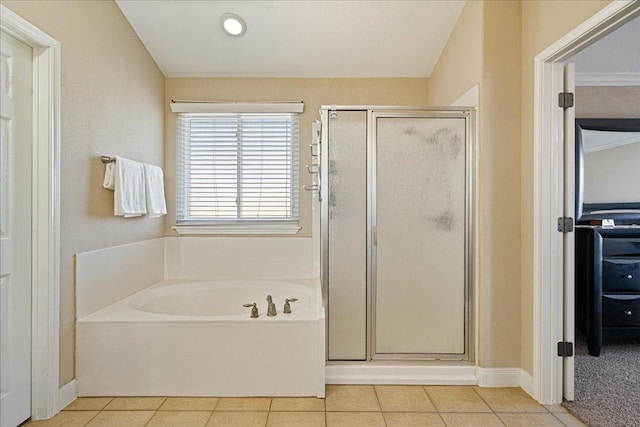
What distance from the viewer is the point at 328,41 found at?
2834 mm

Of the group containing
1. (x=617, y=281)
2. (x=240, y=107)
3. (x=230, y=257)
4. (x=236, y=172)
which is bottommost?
(x=617, y=281)

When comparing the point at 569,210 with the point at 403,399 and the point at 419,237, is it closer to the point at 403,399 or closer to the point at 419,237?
the point at 419,237

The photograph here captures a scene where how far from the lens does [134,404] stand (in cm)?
202

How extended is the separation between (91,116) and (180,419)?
5.71 feet

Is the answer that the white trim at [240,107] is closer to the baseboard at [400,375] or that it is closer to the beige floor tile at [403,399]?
the baseboard at [400,375]

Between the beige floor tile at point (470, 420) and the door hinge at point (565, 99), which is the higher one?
the door hinge at point (565, 99)

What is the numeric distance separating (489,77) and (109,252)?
2533 millimetres

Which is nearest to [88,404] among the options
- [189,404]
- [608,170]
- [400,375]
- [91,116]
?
[189,404]

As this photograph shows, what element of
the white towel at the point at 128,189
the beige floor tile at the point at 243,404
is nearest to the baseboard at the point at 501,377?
the beige floor tile at the point at 243,404

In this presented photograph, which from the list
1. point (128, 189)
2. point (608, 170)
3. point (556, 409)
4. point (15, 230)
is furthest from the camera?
point (608, 170)

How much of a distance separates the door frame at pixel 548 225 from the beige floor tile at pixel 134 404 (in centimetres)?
204

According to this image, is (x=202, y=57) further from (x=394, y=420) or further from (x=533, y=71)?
(x=394, y=420)

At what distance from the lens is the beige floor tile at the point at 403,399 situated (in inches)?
78.3

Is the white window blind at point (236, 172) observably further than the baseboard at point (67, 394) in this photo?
Yes
